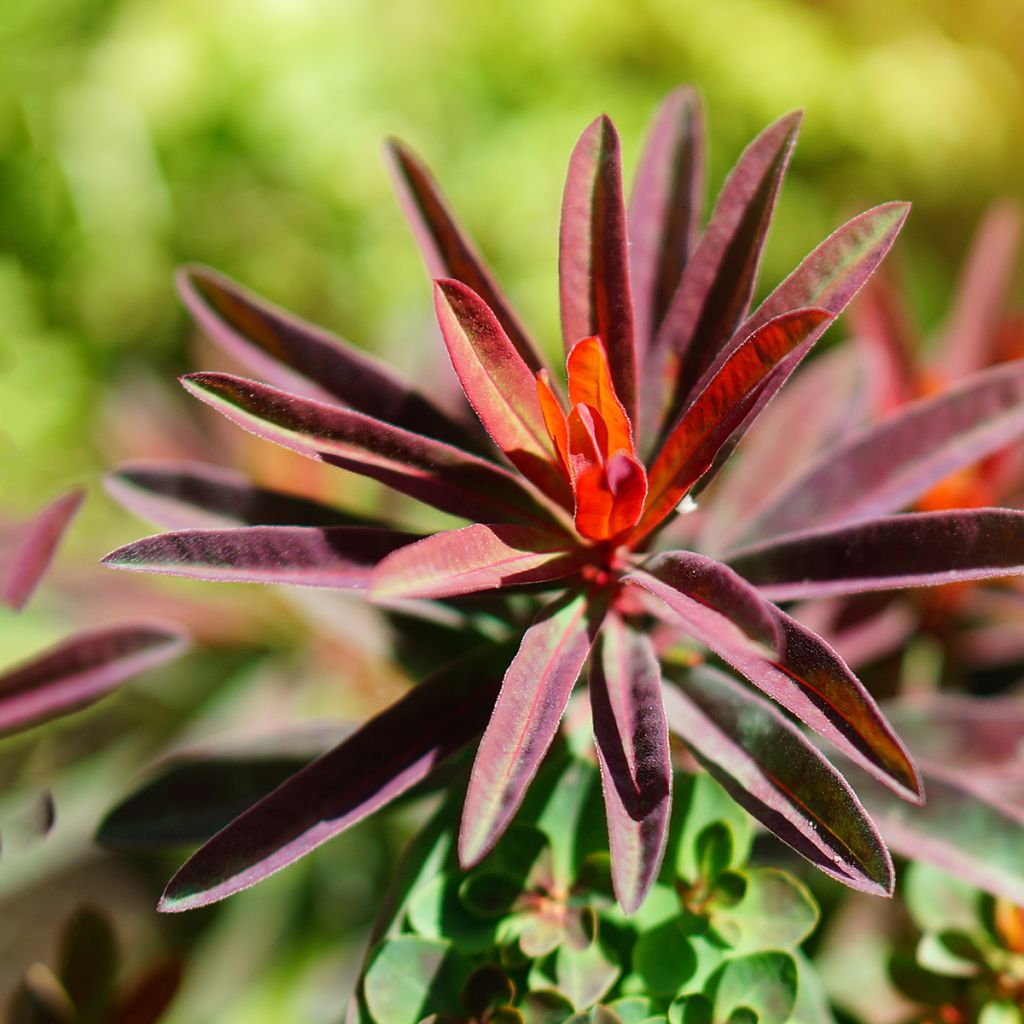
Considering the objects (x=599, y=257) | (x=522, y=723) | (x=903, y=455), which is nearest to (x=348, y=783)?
(x=522, y=723)

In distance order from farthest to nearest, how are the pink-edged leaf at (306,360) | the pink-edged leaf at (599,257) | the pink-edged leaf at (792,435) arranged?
1. the pink-edged leaf at (792,435)
2. the pink-edged leaf at (306,360)
3. the pink-edged leaf at (599,257)

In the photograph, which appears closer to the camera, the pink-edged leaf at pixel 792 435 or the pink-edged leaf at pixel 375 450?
the pink-edged leaf at pixel 375 450

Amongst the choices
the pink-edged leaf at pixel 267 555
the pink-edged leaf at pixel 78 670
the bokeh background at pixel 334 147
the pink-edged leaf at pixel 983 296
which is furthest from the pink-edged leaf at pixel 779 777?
the bokeh background at pixel 334 147

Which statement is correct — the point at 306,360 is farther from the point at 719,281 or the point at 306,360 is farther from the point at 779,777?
the point at 779,777

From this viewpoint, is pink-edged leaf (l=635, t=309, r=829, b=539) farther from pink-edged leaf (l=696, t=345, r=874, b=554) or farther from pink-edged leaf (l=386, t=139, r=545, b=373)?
pink-edged leaf (l=696, t=345, r=874, b=554)

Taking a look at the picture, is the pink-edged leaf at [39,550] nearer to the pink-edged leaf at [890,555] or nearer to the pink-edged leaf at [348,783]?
the pink-edged leaf at [348,783]

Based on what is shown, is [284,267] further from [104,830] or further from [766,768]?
[766,768]

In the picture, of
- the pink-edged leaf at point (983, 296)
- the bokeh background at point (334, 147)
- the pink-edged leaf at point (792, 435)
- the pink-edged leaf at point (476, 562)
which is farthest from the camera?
the bokeh background at point (334, 147)

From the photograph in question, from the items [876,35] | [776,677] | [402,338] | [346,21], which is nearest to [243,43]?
[346,21]
